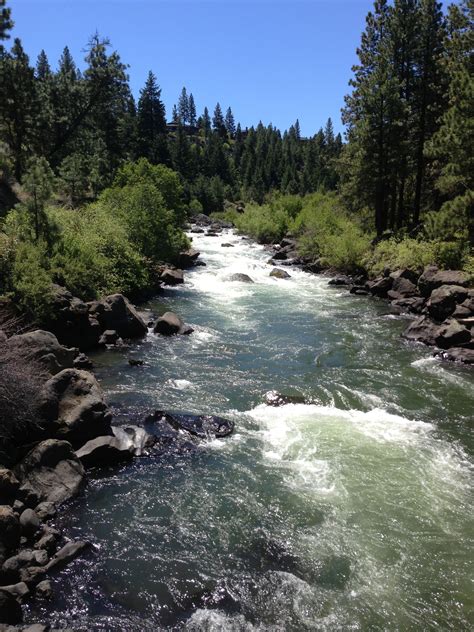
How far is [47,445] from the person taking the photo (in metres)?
10.6

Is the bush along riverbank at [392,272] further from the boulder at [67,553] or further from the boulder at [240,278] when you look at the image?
the boulder at [67,553]

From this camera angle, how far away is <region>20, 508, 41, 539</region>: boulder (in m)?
8.95

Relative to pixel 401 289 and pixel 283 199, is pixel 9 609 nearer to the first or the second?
pixel 401 289

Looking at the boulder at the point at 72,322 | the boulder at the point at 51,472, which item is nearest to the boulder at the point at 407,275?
the boulder at the point at 72,322

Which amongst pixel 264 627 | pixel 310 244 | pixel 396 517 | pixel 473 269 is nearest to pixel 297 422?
pixel 396 517

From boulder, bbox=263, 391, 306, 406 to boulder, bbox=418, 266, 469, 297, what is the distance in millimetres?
13590

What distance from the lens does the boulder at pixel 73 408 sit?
38.3 ft

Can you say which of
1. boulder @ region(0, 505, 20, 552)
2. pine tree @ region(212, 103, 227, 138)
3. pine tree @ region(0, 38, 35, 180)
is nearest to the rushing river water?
boulder @ region(0, 505, 20, 552)

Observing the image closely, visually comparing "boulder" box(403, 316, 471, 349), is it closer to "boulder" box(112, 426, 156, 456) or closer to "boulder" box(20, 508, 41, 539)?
"boulder" box(112, 426, 156, 456)

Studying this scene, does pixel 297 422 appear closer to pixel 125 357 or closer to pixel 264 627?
pixel 264 627

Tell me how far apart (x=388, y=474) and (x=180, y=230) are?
1202 inches

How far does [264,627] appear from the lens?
24.8 ft

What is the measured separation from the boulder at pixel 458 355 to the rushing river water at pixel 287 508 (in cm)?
77

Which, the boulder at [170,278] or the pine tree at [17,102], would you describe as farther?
the pine tree at [17,102]
